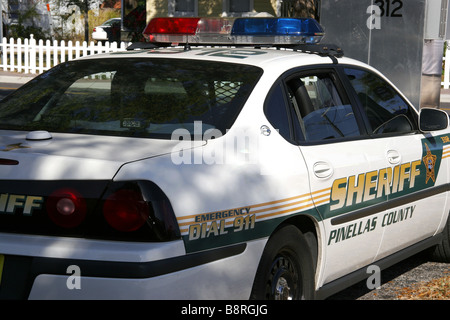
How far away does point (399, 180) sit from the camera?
4.91 meters

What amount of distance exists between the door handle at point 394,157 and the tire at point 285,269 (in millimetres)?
1033

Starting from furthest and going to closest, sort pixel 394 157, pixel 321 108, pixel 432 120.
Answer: pixel 432 120 < pixel 394 157 < pixel 321 108

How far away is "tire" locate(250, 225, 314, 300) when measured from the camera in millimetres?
3711

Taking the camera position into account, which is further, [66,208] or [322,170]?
[322,170]

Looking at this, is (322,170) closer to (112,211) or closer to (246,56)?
(246,56)

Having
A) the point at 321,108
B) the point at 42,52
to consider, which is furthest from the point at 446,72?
the point at 321,108

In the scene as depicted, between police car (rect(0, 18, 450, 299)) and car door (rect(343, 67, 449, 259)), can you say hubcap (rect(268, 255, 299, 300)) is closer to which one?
police car (rect(0, 18, 450, 299))

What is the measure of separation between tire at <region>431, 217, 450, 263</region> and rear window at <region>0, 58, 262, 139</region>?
7.82ft

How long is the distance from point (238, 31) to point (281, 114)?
148 cm

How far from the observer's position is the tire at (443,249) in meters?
5.89

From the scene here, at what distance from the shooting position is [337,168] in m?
4.30

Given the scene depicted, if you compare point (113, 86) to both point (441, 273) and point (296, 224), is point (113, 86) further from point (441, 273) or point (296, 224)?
→ point (441, 273)

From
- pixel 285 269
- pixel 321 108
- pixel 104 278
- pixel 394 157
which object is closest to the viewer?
pixel 104 278

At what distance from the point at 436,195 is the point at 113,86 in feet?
7.91
